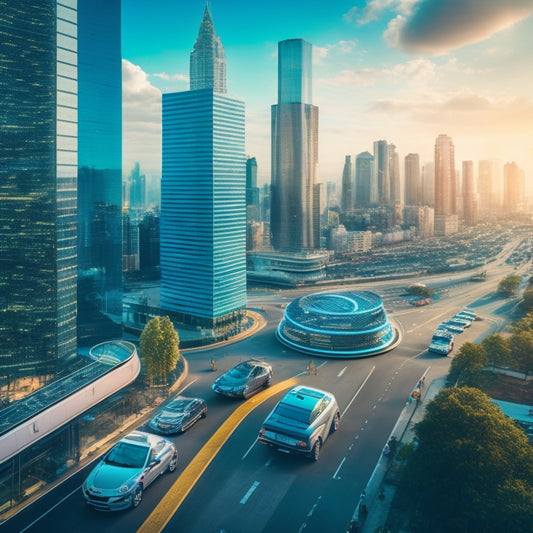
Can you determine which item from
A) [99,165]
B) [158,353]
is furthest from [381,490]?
[99,165]

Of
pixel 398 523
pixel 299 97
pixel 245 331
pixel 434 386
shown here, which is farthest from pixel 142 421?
pixel 299 97

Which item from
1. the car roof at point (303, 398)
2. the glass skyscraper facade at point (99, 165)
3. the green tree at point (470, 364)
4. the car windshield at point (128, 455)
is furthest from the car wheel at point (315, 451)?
the glass skyscraper facade at point (99, 165)

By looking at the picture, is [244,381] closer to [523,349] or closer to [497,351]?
[497,351]

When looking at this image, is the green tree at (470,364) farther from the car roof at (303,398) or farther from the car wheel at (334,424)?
the car roof at (303,398)

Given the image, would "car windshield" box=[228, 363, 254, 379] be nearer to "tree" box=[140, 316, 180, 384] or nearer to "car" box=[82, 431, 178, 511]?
"tree" box=[140, 316, 180, 384]

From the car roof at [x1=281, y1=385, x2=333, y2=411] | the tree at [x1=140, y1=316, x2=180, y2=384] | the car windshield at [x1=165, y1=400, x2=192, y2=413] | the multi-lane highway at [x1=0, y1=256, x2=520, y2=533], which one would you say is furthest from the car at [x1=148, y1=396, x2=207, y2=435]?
the tree at [x1=140, y1=316, x2=180, y2=384]

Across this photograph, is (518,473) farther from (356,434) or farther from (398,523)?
(356,434)
